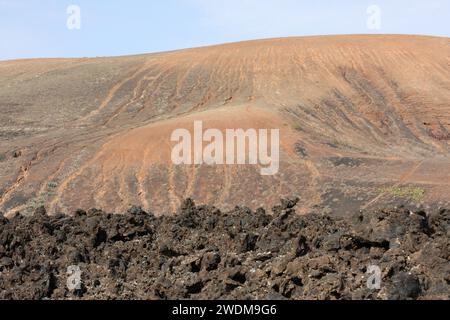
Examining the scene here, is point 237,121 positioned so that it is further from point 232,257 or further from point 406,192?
point 232,257

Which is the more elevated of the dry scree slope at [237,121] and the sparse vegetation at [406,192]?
the dry scree slope at [237,121]

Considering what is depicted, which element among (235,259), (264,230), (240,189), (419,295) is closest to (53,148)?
(240,189)

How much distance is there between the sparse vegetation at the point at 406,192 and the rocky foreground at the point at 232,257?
6907 mm

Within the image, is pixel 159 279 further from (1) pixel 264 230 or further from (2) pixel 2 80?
(2) pixel 2 80

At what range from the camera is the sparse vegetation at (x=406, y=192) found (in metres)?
21.4

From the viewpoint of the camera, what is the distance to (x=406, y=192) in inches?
861

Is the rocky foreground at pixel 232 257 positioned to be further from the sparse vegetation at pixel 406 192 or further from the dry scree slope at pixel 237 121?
the dry scree slope at pixel 237 121

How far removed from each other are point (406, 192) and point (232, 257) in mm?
11871

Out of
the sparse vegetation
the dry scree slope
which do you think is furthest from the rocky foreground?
the dry scree slope

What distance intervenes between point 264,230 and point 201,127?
1563 cm

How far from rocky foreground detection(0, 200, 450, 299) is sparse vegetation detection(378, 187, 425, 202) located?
691cm

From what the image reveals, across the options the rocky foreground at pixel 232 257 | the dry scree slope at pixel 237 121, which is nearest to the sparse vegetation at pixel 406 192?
the dry scree slope at pixel 237 121

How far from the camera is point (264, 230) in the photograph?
539 inches

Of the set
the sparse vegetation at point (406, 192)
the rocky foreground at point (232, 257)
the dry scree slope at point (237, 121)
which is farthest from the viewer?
the dry scree slope at point (237, 121)
